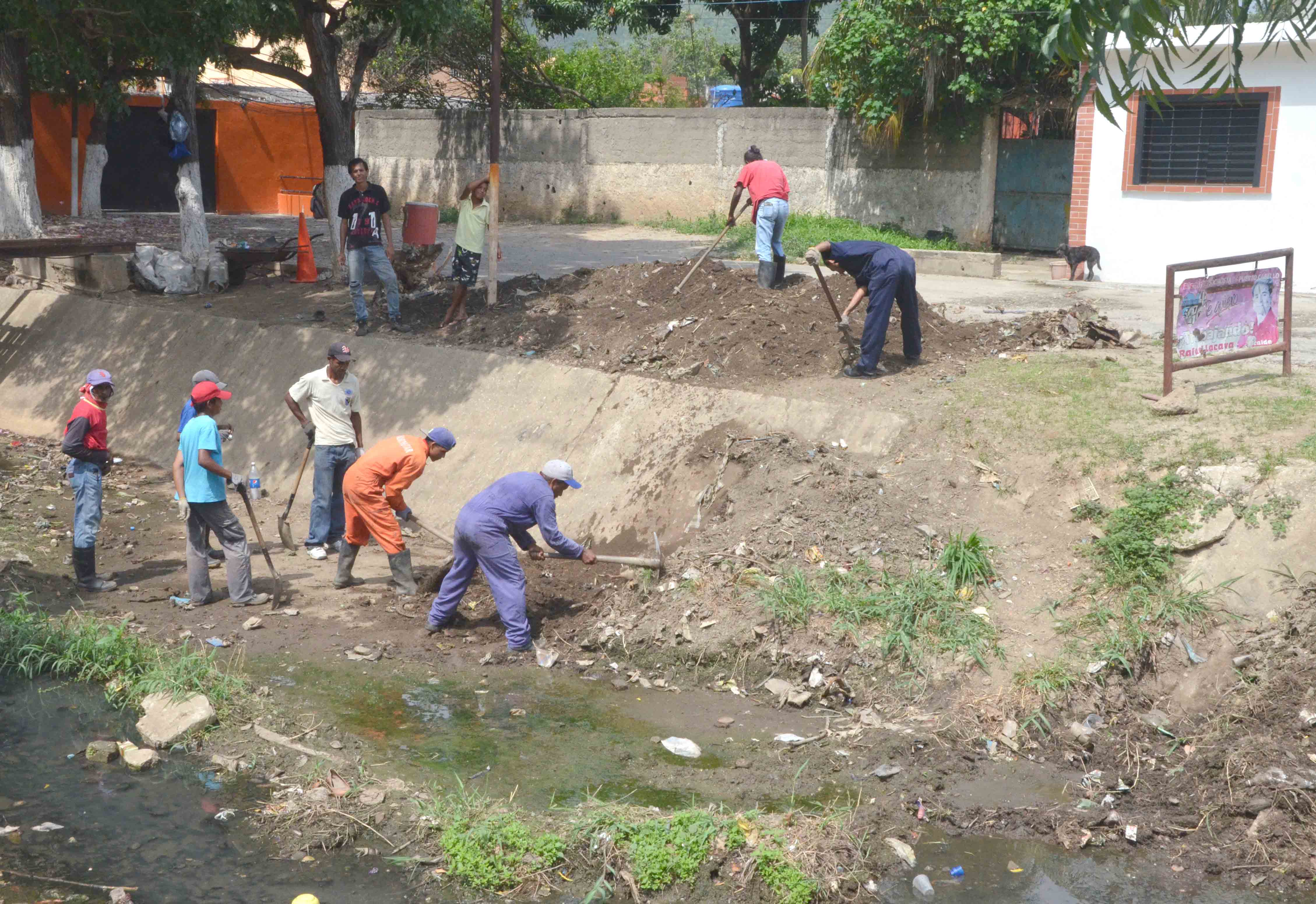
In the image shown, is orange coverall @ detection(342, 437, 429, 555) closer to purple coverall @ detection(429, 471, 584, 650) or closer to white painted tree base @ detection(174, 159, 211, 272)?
purple coverall @ detection(429, 471, 584, 650)

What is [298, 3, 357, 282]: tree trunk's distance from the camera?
13.9m

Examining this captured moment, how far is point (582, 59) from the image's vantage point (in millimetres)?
28078

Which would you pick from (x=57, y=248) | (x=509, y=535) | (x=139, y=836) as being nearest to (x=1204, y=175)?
(x=509, y=535)

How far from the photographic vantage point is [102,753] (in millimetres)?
6316

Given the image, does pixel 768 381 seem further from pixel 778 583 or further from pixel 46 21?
pixel 46 21

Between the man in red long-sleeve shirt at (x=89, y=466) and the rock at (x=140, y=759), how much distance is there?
281cm

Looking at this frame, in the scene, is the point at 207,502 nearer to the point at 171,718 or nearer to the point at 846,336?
the point at 171,718

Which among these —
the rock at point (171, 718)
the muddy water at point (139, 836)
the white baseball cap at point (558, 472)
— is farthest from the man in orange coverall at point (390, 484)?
the muddy water at point (139, 836)

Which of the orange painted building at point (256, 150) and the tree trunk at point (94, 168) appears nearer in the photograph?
the tree trunk at point (94, 168)

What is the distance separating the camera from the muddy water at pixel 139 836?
5164 millimetres

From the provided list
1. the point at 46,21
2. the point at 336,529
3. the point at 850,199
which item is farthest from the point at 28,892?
the point at 850,199

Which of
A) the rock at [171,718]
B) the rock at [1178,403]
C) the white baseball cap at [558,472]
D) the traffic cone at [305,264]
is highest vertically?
the traffic cone at [305,264]

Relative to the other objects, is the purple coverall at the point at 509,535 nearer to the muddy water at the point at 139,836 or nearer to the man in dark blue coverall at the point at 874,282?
the muddy water at the point at 139,836

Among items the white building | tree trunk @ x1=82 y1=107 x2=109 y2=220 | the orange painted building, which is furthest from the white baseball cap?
the orange painted building
